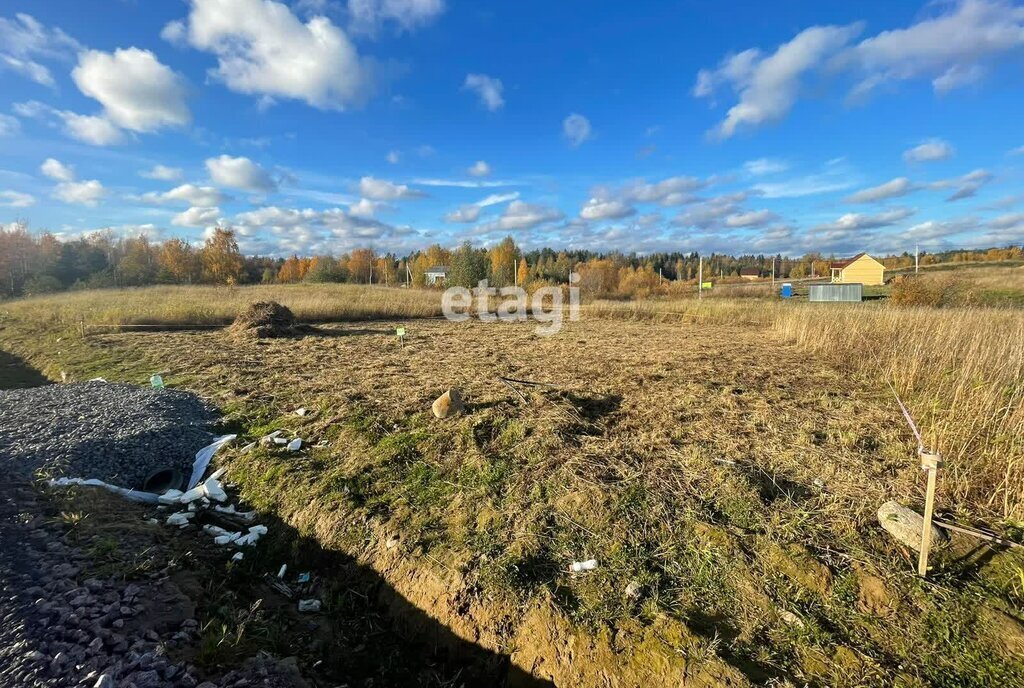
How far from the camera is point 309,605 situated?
10.2ft

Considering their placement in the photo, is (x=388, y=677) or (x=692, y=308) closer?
(x=388, y=677)

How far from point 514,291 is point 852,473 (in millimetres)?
24025

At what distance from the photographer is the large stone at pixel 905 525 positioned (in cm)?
304

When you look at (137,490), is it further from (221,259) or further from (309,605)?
(221,259)

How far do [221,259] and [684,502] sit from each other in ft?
199

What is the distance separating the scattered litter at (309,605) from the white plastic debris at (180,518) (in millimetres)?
1695

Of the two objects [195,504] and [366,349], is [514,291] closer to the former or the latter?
[366,349]

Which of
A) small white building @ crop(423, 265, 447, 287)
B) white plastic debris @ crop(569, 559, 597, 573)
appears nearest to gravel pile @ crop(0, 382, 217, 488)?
white plastic debris @ crop(569, 559, 597, 573)

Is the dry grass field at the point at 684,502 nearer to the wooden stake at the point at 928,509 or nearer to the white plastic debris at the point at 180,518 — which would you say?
the wooden stake at the point at 928,509

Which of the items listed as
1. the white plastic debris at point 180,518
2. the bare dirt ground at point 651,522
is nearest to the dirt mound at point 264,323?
the bare dirt ground at point 651,522

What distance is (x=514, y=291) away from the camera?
27.3m

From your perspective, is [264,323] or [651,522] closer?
[651,522]

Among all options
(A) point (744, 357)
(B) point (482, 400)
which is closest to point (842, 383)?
(A) point (744, 357)

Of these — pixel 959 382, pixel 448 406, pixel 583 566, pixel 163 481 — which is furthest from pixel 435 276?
pixel 583 566
